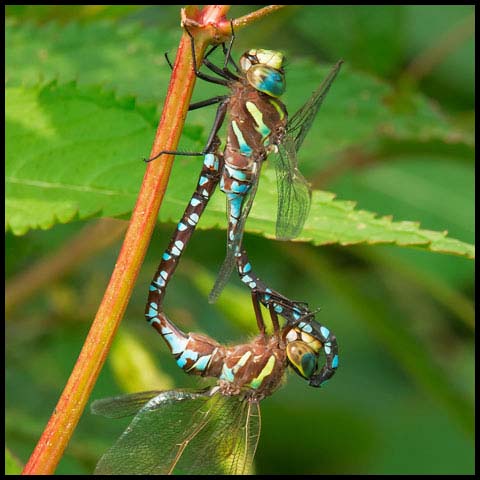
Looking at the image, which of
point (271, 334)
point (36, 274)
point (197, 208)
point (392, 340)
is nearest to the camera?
point (197, 208)

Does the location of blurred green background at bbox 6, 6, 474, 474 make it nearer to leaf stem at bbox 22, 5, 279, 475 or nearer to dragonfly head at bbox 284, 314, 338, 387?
dragonfly head at bbox 284, 314, 338, 387

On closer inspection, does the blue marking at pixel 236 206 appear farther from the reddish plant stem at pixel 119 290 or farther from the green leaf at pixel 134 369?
the green leaf at pixel 134 369

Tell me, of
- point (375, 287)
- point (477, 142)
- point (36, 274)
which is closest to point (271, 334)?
point (36, 274)

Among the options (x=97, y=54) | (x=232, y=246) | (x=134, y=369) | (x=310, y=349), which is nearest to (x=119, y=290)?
(x=232, y=246)

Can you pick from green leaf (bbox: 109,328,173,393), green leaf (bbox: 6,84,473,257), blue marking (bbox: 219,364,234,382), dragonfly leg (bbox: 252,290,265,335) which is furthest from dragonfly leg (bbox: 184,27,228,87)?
green leaf (bbox: 109,328,173,393)

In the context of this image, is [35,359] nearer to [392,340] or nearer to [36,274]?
[36,274]

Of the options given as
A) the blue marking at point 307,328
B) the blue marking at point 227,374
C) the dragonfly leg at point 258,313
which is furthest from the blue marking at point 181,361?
the blue marking at point 307,328

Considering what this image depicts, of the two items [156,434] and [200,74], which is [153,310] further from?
[200,74]
